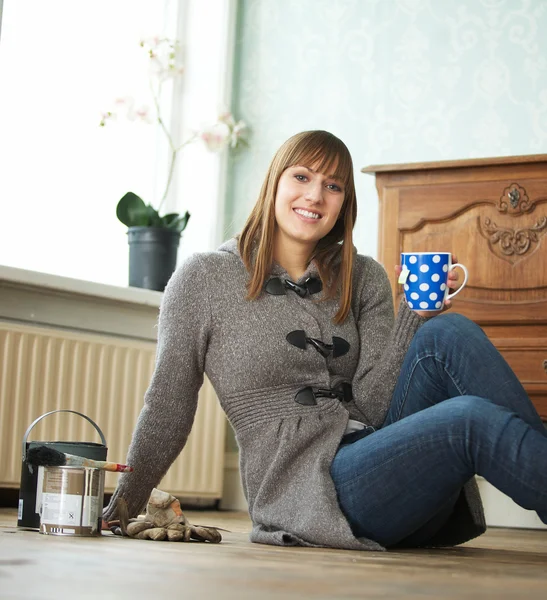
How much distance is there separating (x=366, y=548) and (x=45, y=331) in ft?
5.50

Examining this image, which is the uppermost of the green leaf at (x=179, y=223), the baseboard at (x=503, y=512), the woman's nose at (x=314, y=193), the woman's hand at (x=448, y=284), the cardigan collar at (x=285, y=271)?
the green leaf at (x=179, y=223)

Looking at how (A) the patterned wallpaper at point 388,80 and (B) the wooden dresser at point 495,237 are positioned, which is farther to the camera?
(A) the patterned wallpaper at point 388,80

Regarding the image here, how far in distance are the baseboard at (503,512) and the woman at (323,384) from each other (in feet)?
4.85

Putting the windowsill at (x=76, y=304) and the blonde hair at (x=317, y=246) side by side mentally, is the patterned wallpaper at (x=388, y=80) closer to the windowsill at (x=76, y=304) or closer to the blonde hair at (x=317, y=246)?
the windowsill at (x=76, y=304)

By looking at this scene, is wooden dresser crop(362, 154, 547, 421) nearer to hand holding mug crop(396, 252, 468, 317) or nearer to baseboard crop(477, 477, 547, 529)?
baseboard crop(477, 477, 547, 529)

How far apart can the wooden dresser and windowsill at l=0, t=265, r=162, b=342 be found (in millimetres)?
886

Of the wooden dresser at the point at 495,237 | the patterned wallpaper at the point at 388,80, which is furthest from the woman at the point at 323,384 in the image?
the patterned wallpaper at the point at 388,80

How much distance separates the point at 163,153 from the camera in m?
4.03

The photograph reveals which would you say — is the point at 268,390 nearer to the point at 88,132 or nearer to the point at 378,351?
the point at 378,351

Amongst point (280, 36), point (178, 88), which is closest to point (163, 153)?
point (178, 88)

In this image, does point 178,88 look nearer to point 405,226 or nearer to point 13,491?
point 405,226

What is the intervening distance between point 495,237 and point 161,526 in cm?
155

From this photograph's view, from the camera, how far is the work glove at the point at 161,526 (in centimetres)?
181

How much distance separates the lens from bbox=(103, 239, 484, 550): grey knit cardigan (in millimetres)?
1835
